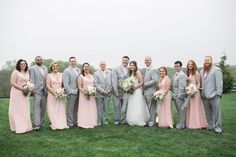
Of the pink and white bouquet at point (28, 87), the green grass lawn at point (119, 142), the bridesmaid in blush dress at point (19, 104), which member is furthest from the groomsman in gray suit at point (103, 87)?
the bridesmaid in blush dress at point (19, 104)

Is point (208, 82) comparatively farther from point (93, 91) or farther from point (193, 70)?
point (93, 91)

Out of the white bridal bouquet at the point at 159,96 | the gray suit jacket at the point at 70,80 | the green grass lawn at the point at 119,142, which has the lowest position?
the green grass lawn at the point at 119,142

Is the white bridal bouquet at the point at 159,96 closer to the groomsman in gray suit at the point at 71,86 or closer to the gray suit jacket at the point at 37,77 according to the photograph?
the groomsman in gray suit at the point at 71,86

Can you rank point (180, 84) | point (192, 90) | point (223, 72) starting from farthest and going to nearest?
1. point (223, 72)
2. point (180, 84)
3. point (192, 90)

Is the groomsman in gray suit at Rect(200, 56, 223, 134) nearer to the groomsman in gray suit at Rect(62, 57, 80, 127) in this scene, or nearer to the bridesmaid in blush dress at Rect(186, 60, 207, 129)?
the bridesmaid in blush dress at Rect(186, 60, 207, 129)

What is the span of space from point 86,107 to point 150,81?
246 centimetres

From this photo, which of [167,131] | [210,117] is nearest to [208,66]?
[210,117]

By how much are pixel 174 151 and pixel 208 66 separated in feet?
12.4

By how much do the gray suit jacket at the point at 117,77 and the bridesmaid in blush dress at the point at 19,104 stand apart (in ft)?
10.2

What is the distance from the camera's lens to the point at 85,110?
451 inches

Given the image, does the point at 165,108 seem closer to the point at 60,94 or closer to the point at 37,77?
the point at 60,94

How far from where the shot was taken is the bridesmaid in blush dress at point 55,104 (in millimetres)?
11016

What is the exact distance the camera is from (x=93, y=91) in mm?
11219

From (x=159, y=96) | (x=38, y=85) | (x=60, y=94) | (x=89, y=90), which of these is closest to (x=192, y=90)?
(x=159, y=96)
